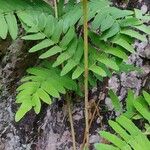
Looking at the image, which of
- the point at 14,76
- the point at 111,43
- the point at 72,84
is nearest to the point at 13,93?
the point at 14,76

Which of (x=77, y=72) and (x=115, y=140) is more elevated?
(x=77, y=72)

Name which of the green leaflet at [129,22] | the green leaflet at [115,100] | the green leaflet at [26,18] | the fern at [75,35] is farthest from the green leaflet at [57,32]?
the green leaflet at [115,100]

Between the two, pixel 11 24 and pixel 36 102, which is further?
pixel 11 24

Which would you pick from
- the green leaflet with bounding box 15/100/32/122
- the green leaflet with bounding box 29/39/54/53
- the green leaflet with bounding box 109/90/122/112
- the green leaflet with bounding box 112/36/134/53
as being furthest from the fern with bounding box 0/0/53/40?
the green leaflet with bounding box 109/90/122/112

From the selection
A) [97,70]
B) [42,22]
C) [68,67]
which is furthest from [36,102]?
[42,22]

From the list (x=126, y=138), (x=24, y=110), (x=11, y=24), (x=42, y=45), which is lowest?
(x=126, y=138)

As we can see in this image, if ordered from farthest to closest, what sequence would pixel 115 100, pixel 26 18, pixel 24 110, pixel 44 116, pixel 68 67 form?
pixel 44 116, pixel 115 100, pixel 26 18, pixel 68 67, pixel 24 110

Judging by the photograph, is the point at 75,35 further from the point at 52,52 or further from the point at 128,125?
the point at 128,125

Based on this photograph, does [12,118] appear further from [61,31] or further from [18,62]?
[61,31]
